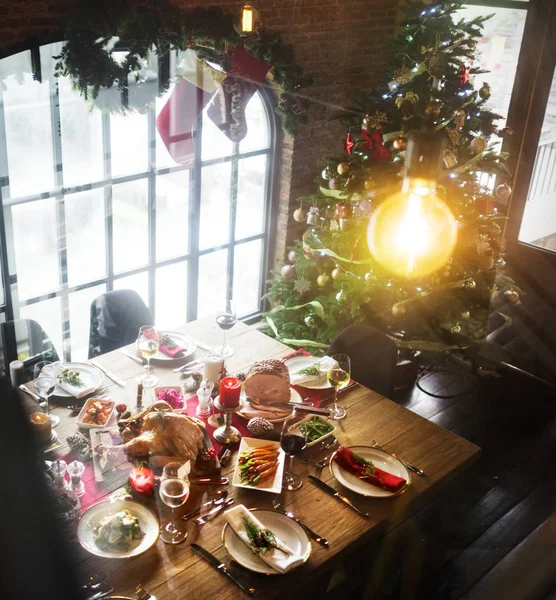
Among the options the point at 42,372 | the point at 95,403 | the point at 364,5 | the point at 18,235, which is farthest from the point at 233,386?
the point at 364,5

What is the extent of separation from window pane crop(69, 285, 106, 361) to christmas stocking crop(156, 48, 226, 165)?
3.14ft

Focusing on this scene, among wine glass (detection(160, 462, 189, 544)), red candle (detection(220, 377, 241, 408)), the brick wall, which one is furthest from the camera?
the brick wall

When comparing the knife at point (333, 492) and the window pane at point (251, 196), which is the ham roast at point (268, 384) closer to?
the knife at point (333, 492)

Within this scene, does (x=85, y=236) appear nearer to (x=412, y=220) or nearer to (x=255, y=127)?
(x=255, y=127)

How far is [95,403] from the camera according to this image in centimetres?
277

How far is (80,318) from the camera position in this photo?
416cm

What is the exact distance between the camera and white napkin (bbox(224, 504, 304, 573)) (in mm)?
2080

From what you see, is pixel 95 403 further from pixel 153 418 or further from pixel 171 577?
pixel 171 577

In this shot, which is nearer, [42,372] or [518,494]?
[42,372]

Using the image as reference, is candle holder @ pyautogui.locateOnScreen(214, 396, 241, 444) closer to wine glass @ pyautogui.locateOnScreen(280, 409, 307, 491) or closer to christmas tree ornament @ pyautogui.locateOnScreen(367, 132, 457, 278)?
wine glass @ pyautogui.locateOnScreen(280, 409, 307, 491)

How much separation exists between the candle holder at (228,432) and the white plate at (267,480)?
5 centimetres

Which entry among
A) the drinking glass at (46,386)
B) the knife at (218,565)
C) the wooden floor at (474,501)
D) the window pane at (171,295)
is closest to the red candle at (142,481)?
the knife at (218,565)

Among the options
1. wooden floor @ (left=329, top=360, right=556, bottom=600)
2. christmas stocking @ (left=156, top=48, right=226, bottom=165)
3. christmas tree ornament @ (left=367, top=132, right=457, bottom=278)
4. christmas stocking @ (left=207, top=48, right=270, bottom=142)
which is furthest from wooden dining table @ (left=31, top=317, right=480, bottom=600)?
christmas stocking @ (left=207, top=48, right=270, bottom=142)

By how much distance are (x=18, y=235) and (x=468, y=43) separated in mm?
2630
